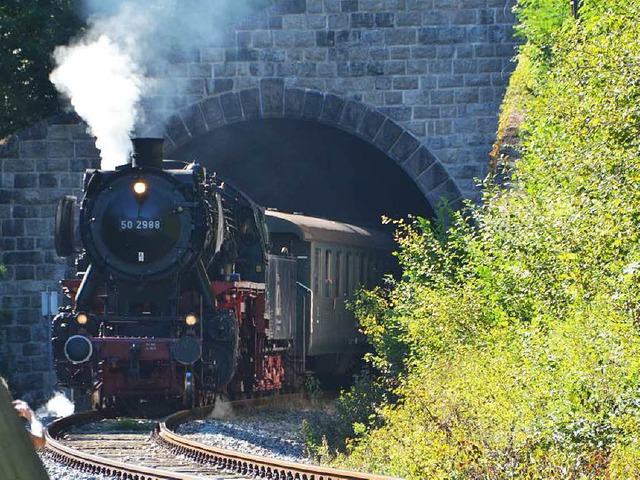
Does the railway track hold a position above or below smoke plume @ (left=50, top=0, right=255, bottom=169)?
below

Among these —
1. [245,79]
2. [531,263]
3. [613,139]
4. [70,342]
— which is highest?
[245,79]

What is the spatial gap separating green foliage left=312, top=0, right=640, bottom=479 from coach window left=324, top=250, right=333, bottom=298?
20.0 feet

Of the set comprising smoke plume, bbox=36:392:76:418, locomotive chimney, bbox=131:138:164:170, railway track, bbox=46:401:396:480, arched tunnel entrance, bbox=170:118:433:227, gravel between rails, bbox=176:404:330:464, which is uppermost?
arched tunnel entrance, bbox=170:118:433:227

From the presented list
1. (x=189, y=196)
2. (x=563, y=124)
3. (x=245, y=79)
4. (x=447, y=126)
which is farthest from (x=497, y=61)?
(x=563, y=124)

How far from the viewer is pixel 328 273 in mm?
19766

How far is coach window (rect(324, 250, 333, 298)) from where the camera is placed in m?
19.5

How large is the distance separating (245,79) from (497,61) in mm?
4246

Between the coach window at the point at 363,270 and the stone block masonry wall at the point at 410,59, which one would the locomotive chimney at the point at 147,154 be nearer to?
the coach window at the point at 363,270

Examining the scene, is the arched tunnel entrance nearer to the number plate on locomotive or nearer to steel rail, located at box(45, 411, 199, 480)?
the number plate on locomotive

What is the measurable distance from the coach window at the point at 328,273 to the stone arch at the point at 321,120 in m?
3.01

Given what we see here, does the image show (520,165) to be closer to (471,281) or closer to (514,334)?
(471,281)

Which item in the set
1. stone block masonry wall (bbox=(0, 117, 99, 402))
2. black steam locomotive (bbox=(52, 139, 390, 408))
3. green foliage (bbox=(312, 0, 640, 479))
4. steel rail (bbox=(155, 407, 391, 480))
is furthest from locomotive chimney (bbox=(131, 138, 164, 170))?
stone block masonry wall (bbox=(0, 117, 99, 402))

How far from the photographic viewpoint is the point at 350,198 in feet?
95.2

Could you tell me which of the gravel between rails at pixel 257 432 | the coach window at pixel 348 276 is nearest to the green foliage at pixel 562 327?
the gravel between rails at pixel 257 432
